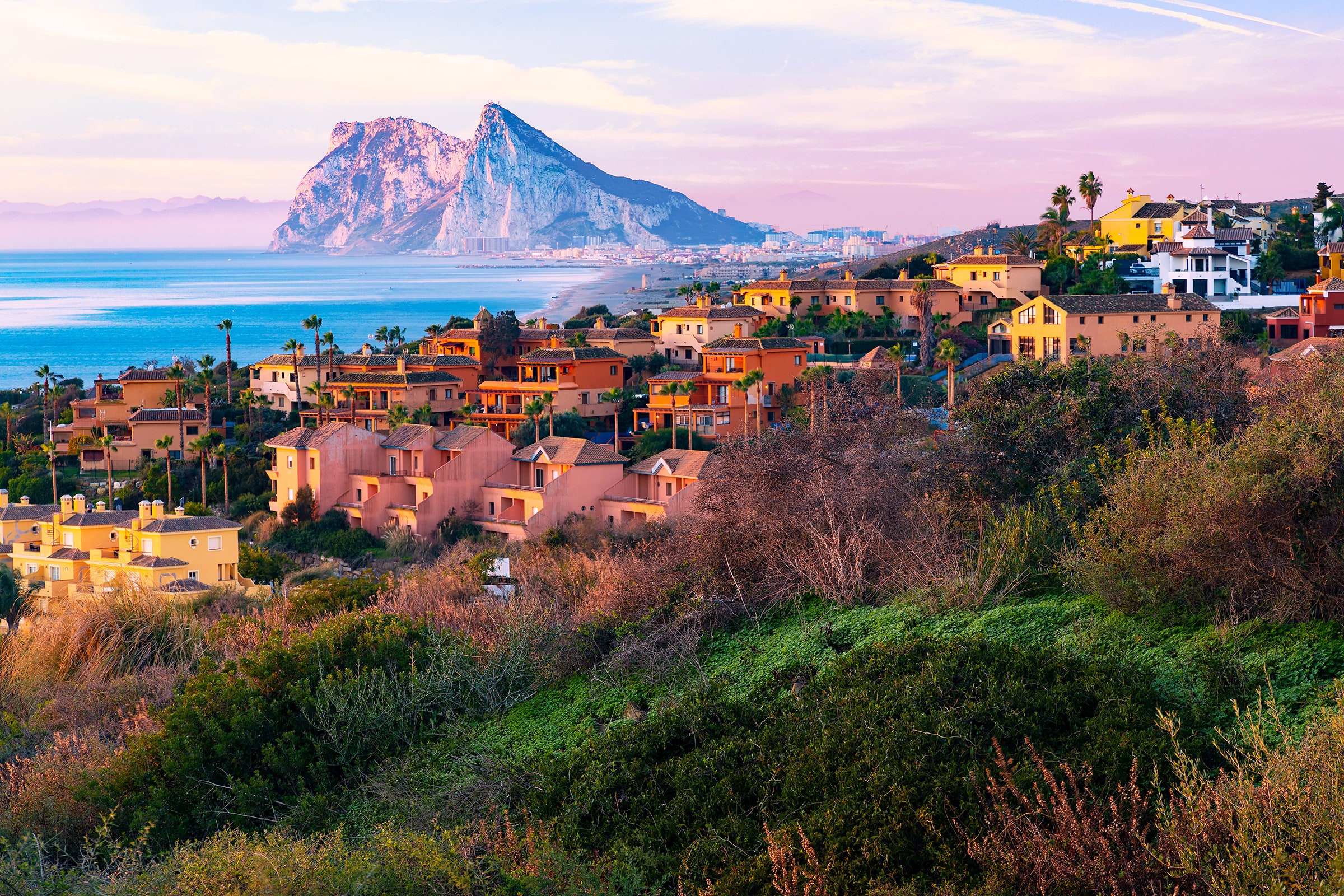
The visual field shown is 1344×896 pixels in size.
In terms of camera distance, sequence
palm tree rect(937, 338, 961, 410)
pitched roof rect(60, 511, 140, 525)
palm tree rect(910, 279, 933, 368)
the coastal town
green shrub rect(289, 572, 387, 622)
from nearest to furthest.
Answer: green shrub rect(289, 572, 387, 622)
pitched roof rect(60, 511, 140, 525)
the coastal town
palm tree rect(937, 338, 961, 410)
palm tree rect(910, 279, 933, 368)

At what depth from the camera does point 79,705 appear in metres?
11.6

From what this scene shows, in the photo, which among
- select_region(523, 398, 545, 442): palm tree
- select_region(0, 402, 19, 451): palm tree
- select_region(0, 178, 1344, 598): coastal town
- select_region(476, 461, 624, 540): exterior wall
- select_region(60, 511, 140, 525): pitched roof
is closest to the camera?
select_region(60, 511, 140, 525): pitched roof

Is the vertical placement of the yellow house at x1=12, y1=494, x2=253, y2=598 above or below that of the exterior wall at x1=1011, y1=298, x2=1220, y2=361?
below

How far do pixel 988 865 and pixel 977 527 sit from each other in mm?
5508

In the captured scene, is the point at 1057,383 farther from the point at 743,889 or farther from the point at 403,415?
the point at 403,415

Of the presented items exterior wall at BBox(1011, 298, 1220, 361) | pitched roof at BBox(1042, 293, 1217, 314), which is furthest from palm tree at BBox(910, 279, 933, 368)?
pitched roof at BBox(1042, 293, 1217, 314)

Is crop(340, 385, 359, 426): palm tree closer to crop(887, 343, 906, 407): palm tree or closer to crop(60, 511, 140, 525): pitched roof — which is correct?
crop(60, 511, 140, 525): pitched roof

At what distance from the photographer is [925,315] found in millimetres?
51906

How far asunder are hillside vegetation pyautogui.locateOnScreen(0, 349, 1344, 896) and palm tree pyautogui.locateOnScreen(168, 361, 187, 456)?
3318cm

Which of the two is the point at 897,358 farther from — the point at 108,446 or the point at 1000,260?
the point at 108,446

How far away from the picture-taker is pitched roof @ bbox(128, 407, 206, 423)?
45656 mm

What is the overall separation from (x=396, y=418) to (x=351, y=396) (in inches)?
148

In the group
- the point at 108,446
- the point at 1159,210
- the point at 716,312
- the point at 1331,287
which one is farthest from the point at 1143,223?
the point at 108,446

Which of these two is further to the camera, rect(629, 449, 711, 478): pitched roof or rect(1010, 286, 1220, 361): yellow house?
rect(1010, 286, 1220, 361): yellow house
